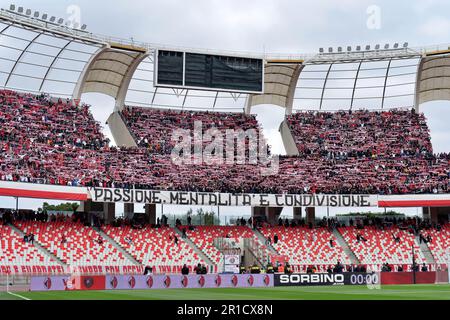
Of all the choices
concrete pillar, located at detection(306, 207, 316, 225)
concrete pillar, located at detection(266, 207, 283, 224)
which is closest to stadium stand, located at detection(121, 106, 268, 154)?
concrete pillar, located at detection(266, 207, 283, 224)

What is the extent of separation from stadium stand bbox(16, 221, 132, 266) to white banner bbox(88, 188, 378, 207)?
10.5 ft

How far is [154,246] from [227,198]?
836 centimetres

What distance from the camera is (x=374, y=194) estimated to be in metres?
65.5

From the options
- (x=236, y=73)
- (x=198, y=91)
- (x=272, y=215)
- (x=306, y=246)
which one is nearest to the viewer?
(x=306, y=246)

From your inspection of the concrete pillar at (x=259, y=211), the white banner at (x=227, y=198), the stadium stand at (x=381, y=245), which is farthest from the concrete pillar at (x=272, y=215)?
the stadium stand at (x=381, y=245)

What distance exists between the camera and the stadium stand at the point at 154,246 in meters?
55.6

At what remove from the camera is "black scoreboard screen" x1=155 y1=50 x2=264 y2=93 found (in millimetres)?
64438

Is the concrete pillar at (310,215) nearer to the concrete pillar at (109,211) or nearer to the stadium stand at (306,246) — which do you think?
the stadium stand at (306,246)

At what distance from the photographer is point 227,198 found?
62094 millimetres

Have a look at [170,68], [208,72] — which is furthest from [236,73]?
[170,68]

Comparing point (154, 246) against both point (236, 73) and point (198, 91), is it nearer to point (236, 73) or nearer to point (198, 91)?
point (236, 73)
